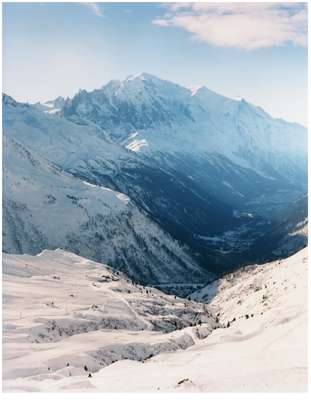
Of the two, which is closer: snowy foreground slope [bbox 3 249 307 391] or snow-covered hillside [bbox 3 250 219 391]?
snowy foreground slope [bbox 3 249 307 391]

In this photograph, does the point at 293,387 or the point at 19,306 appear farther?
the point at 19,306

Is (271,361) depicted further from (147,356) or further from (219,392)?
(147,356)

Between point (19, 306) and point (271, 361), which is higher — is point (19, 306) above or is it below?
below

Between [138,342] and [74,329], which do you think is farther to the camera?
[74,329]

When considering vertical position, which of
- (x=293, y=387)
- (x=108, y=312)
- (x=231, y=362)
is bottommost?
(x=108, y=312)

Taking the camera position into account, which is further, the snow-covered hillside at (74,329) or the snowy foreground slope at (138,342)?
the snow-covered hillside at (74,329)

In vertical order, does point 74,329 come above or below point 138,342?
below

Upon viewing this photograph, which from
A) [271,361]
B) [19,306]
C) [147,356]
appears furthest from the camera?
[19,306]

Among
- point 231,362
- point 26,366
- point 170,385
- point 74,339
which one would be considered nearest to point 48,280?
point 74,339
